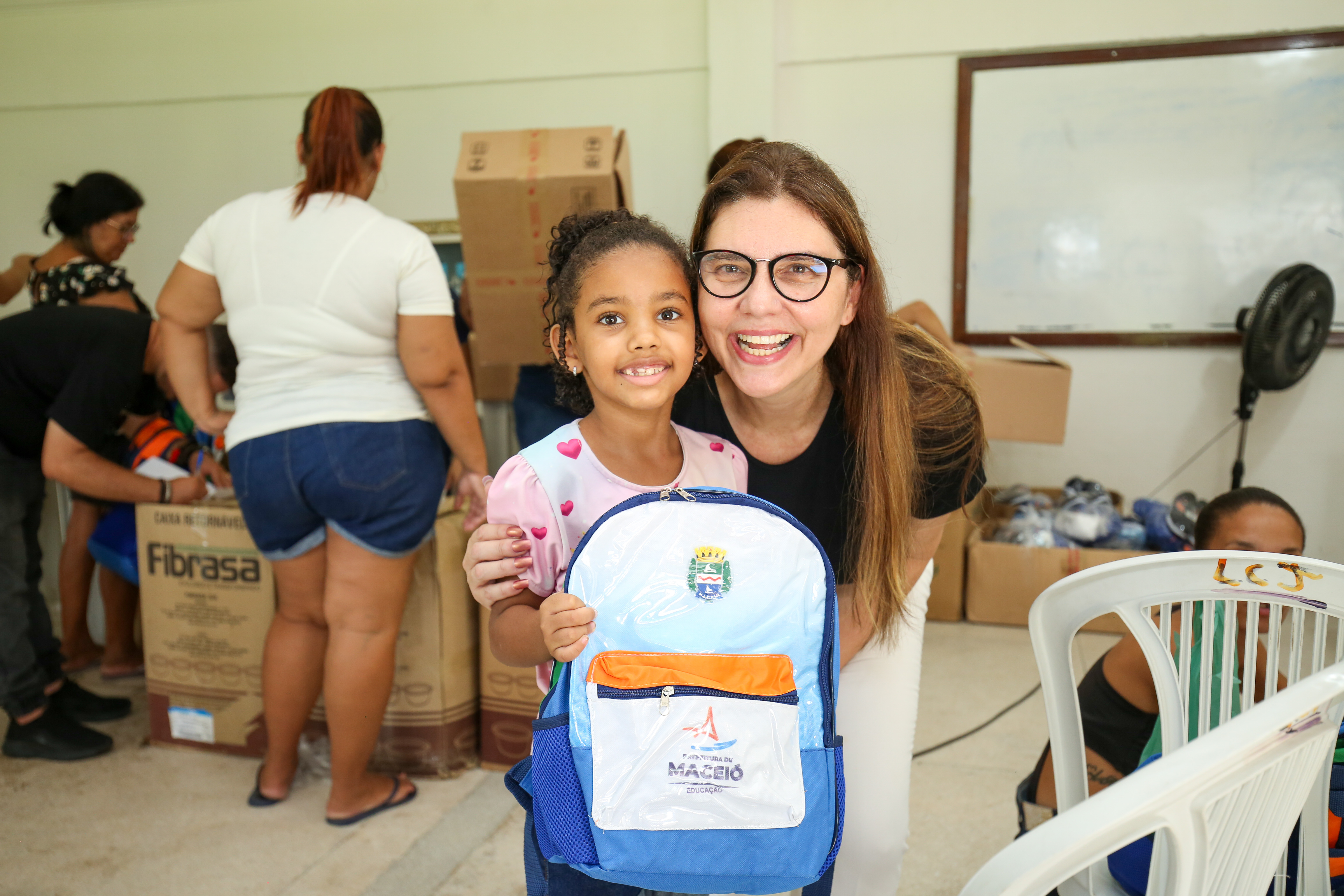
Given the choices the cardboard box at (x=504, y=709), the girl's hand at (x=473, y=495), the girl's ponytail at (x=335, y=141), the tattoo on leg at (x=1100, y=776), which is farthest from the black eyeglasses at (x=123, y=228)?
the tattoo on leg at (x=1100, y=776)

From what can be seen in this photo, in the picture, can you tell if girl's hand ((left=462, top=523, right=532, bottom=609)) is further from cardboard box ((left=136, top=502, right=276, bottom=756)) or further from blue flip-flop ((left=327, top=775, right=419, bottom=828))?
cardboard box ((left=136, top=502, right=276, bottom=756))

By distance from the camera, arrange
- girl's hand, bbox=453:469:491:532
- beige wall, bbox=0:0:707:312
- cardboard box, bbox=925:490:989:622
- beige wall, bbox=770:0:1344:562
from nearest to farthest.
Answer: girl's hand, bbox=453:469:491:532 → cardboard box, bbox=925:490:989:622 → beige wall, bbox=770:0:1344:562 → beige wall, bbox=0:0:707:312

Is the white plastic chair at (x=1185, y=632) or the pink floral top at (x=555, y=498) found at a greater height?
the pink floral top at (x=555, y=498)

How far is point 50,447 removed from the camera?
229 cm

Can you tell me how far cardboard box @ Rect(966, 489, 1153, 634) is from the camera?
328 centimetres

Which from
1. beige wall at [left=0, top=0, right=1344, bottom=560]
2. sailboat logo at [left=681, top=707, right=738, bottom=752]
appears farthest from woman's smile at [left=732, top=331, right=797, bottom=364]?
beige wall at [left=0, top=0, right=1344, bottom=560]

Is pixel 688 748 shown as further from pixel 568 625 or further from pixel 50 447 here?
pixel 50 447

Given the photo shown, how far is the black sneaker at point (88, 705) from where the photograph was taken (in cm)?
259

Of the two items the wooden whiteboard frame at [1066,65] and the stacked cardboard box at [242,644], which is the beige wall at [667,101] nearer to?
the wooden whiteboard frame at [1066,65]

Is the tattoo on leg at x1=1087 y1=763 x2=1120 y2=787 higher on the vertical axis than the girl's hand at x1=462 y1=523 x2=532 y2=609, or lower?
lower

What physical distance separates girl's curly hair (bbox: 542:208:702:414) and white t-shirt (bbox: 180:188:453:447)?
2.34 ft

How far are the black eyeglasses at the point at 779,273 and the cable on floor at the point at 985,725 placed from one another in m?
1.55

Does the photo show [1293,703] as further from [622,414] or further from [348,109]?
[348,109]

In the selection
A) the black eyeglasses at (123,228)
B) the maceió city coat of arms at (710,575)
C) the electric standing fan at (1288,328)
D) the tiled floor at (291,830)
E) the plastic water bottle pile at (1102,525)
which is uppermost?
the black eyeglasses at (123,228)
